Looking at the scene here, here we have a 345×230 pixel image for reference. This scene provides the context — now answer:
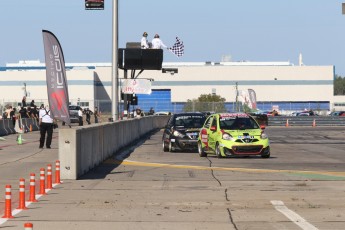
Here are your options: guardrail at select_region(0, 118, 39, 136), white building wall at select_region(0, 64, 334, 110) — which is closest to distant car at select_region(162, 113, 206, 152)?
guardrail at select_region(0, 118, 39, 136)

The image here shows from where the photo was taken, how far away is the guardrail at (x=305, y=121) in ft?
237

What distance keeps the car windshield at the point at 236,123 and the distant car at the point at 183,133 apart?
9.05 ft

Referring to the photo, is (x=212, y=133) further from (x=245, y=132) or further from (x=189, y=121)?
(x=189, y=121)

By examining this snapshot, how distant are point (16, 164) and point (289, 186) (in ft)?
30.2

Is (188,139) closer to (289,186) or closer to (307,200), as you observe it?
(289,186)

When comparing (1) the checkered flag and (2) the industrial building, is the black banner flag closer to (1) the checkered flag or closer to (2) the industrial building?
(1) the checkered flag

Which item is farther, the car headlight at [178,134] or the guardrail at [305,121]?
the guardrail at [305,121]

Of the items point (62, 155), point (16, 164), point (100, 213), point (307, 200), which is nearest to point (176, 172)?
point (62, 155)

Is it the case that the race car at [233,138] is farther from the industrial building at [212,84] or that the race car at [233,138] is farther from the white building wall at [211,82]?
the white building wall at [211,82]

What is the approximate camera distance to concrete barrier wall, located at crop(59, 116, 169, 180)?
18.7 meters

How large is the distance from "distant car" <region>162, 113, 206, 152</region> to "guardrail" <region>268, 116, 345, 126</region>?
42147 mm

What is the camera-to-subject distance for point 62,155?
1877cm

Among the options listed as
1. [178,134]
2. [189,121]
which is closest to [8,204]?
[178,134]

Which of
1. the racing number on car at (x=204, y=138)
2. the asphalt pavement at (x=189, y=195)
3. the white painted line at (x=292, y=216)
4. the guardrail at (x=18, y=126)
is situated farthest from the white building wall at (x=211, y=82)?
the white painted line at (x=292, y=216)
